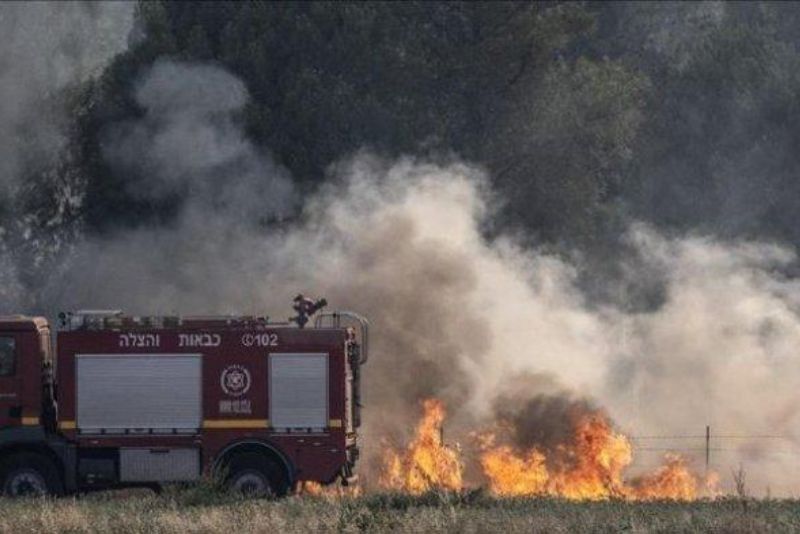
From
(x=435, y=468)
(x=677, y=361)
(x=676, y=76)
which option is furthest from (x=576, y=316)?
(x=676, y=76)

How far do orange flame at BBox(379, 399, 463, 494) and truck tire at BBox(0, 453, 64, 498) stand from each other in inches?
227

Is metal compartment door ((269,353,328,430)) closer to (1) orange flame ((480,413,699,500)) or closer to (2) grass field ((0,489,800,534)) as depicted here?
(2) grass field ((0,489,800,534))

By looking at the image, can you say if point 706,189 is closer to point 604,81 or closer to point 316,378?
point 604,81

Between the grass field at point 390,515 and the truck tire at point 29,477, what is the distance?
1.37 m

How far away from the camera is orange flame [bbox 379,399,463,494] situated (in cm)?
3111

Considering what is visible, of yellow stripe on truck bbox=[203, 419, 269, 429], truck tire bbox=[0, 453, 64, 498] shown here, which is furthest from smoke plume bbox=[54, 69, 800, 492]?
truck tire bbox=[0, 453, 64, 498]

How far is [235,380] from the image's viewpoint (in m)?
29.2

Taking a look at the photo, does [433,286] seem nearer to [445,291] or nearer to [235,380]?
[445,291]

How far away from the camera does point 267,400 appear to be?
29188mm

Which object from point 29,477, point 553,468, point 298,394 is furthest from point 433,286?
point 29,477

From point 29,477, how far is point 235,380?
3.70m

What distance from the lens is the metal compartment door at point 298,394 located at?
1150 inches

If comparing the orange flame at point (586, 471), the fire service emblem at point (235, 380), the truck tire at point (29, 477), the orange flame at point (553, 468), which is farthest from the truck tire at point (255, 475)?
the orange flame at point (586, 471)

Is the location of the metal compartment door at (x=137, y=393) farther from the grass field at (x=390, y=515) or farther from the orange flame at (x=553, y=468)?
the orange flame at (x=553, y=468)
